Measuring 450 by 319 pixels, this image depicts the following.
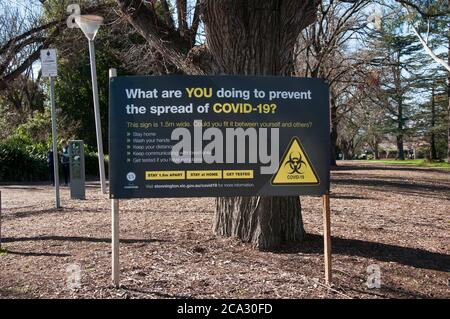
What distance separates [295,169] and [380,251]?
2.31 m

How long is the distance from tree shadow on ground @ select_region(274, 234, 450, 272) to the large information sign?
166cm

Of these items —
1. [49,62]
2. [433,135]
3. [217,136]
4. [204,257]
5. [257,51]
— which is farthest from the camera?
[433,135]

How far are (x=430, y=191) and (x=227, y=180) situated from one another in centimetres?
1311

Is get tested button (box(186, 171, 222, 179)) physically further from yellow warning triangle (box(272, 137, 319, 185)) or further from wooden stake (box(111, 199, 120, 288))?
wooden stake (box(111, 199, 120, 288))

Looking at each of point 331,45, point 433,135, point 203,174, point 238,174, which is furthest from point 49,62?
point 433,135

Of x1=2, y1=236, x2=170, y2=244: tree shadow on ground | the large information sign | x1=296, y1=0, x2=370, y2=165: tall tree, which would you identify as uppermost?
x1=296, y1=0, x2=370, y2=165: tall tree

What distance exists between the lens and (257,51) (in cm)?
682

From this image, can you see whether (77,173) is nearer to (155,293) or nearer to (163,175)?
(163,175)

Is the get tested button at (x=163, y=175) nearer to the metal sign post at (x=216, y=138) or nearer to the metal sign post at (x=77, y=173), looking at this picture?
the metal sign post at (x=216, y=138)

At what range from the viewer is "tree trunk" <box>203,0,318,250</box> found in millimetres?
6688

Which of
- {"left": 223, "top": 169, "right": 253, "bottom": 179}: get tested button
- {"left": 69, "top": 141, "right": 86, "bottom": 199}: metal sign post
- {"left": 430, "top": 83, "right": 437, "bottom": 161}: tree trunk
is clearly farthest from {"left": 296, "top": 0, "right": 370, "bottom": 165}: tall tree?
{"left": 430, "top": 83, "right": 437, "bottom": 161}: tree trunk

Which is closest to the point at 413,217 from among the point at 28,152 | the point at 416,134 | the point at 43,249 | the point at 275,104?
the point at 275,104

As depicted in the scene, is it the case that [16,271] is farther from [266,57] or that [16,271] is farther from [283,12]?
[283,12]

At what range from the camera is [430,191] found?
652 inches
